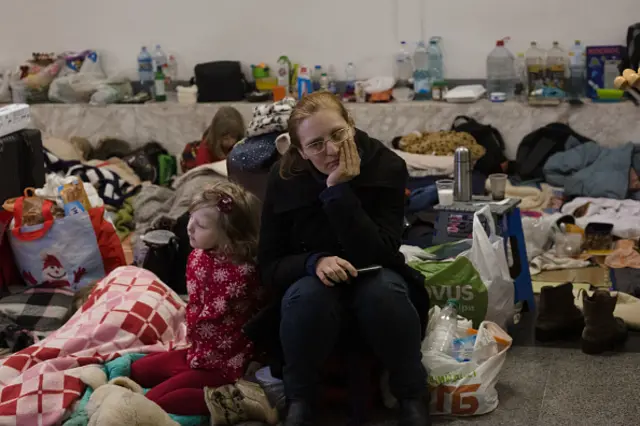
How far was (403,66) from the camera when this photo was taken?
5.28m

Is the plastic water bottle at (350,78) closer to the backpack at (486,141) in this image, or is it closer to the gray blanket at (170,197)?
the backpack at (486,141)

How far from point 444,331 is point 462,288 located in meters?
0.23

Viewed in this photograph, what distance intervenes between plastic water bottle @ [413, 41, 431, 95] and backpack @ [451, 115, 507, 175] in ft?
0.98

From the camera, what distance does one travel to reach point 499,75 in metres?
5.12

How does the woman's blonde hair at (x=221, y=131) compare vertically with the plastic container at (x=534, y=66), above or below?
below

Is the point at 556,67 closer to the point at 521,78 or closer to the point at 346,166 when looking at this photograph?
the point at 521,78

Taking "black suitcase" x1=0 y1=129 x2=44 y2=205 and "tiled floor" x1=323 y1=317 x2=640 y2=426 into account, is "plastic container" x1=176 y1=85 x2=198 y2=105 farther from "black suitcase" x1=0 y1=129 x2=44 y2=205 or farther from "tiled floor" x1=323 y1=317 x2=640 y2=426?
"tiled floor" x1=323 y1=317 x2=640 y2=426

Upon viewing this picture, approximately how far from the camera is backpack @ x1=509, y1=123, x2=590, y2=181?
4.84 meters

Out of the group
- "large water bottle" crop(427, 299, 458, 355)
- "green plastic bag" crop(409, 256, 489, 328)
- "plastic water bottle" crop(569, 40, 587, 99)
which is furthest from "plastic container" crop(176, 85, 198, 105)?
"large water bottle" crop(427, 299, 458, 355)

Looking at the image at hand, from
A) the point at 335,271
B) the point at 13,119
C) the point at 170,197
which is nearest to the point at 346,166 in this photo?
the point at 335,271

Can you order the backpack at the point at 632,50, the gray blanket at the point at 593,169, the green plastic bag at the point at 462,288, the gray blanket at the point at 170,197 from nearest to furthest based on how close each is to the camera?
the green plastic bag at the point at 462,288
the gray blanket at the point at 170,197
the gray blanket at the point at 593,169
the backpack at the point at 632,50

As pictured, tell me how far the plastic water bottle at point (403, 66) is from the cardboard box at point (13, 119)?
84.6 inches

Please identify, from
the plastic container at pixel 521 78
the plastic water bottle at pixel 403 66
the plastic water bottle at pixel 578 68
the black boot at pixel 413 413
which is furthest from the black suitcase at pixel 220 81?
the black boot at pixel 413 413

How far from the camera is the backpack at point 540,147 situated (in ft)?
15.9
